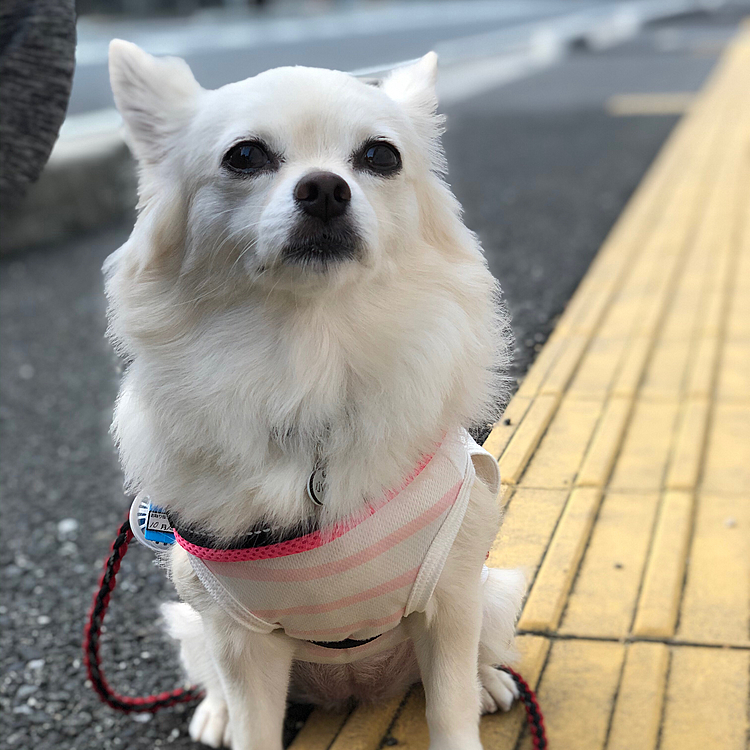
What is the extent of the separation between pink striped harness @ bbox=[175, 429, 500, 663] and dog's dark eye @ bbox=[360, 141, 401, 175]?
1.66 ft

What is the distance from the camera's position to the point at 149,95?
5.40ft

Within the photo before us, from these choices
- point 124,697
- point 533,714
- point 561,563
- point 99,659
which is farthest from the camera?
point 561,563

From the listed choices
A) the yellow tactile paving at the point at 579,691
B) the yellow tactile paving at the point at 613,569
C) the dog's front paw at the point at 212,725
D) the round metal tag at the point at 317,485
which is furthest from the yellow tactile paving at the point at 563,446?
the dog's front paw at the point at 212,725

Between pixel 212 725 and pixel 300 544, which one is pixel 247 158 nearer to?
pixel 300 544

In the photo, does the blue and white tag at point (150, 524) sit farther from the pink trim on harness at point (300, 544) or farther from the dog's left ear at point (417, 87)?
the dog's left ear at point (417, 87)

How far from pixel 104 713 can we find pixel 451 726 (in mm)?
970

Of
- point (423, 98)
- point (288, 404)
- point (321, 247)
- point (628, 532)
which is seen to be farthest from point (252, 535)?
point (628, 532)

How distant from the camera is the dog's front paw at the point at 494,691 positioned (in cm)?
199

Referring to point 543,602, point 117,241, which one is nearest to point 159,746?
point 543,602

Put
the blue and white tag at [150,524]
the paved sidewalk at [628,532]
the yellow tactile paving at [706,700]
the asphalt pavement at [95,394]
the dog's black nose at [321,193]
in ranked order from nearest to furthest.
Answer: the dog's black nose at [321,193] → the blue and white tag at [150,524] → the yellow tactile paving at [706,700] → the paved sidewalk at [628,532] → the asphalt pavement at [95,394]

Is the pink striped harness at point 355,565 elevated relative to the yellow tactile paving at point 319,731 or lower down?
elevated

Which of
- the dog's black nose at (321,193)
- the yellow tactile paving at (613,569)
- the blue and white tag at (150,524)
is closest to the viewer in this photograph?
the dog's black nose at (321,193)

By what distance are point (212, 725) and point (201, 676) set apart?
13cm

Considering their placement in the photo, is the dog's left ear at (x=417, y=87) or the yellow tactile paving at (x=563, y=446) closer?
the dog's left ear at (x=417, y=87)
